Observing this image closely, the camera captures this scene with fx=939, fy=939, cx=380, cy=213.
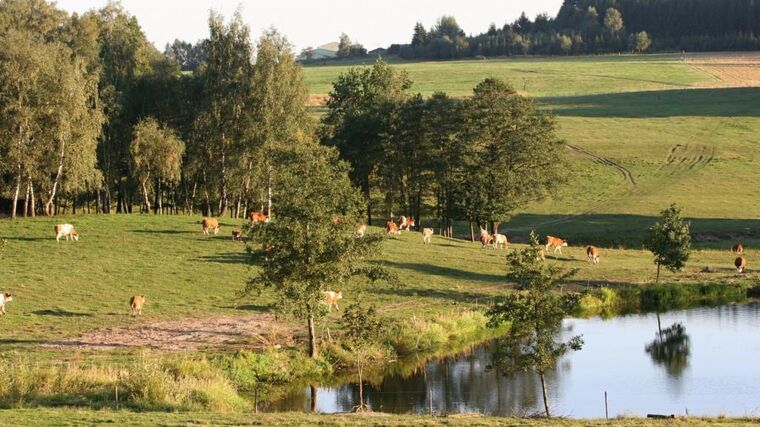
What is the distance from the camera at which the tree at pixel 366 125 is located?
7988 centimetres

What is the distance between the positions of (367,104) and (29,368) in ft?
205

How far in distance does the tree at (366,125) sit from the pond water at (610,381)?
32.8m

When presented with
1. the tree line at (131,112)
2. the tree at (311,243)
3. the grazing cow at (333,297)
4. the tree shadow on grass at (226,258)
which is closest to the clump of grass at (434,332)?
the grazing cow at (333,297)

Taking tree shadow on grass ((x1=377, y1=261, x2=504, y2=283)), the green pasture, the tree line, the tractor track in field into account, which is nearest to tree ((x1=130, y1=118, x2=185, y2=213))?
the tree line

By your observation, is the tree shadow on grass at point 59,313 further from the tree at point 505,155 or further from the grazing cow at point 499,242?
the tree at point 505,155

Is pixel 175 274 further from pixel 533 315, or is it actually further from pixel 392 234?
pixel 533 315

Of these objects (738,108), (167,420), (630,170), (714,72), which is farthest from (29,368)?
(714,72)

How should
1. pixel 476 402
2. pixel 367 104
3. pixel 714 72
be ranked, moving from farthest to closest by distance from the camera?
pixel 714 72
pixel 367 104
pixel 476 402

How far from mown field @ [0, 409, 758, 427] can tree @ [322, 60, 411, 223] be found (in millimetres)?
49250

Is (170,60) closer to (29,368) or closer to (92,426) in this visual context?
(29,368)

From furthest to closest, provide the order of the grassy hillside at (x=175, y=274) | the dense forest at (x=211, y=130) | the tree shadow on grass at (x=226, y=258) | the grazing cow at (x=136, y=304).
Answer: the dense forest at (x=211, y=130) → the tree shadow on grass at (x=226, y=258) → the grassy hillside at (x=175, y=274) → the grazing cow at (x=136, y=304)

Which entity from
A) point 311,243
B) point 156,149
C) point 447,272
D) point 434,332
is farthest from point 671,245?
point 156,149

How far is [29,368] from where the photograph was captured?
A: 29.3 metres

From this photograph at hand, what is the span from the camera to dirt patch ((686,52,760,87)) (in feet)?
504
